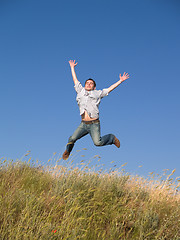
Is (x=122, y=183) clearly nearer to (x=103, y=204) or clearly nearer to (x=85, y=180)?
(x=85, y=180)

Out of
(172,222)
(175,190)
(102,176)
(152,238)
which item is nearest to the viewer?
(152,238)

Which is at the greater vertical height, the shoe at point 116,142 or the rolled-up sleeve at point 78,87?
the rolled-up sleeve at point 78,87

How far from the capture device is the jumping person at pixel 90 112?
683cm

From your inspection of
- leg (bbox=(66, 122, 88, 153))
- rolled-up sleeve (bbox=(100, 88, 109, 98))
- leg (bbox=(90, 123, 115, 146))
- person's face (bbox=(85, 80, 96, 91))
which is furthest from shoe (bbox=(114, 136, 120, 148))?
person's face (bbox=(85, 80, 96, 91))

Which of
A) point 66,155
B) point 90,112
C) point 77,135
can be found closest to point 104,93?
point 90,112

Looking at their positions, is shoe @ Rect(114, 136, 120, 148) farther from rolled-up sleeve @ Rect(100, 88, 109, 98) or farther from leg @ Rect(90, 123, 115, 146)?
rolled-up sleeve @ Rect(100, 88, 109, 98)

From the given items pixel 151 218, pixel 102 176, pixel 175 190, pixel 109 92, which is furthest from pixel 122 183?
pixel 109 92

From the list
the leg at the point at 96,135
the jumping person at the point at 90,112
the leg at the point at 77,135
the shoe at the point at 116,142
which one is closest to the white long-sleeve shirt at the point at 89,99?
the jumping person at the point at 90,112

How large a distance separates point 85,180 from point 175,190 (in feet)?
7.40

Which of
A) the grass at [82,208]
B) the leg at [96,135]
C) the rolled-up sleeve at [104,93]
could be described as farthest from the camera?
the rolled-up sleeve at [104,93]

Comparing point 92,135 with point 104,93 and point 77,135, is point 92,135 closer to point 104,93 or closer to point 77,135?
point 77,135

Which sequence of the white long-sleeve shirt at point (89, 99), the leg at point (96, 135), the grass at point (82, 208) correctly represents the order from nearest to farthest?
the grass at point (82, 208) → the leg at point (96, 135) → the white long-sleeve shirt at point (89, 99)

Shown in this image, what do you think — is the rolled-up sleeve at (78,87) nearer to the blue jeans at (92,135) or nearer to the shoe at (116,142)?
the blue jeans at (92,135)

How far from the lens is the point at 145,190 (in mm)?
6512
